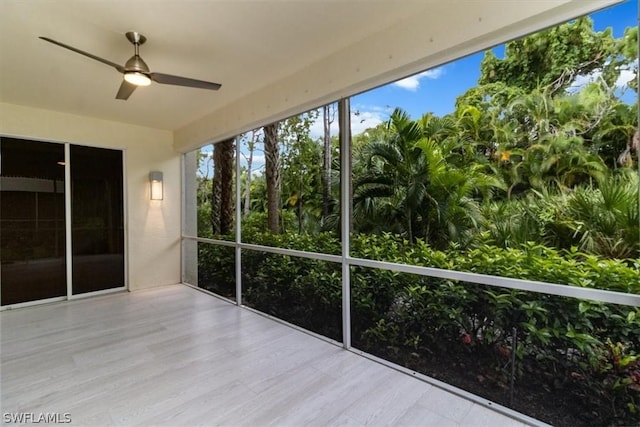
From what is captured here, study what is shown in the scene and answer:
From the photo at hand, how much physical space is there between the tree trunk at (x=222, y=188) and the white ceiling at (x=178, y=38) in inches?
43.8

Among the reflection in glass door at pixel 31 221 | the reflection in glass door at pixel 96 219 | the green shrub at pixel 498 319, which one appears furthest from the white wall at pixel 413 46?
the reflection in glass door at pixel 31 221

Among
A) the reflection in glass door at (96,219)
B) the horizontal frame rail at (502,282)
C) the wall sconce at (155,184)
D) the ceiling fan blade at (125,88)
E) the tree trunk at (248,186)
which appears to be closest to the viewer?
the horizontal frame rail at (502,282)

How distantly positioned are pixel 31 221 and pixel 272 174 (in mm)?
3363

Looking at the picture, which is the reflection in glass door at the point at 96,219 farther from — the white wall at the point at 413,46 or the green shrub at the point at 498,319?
the green shrub at the point at 498,319

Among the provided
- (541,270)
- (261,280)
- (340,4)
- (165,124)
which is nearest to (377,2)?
(340,4)

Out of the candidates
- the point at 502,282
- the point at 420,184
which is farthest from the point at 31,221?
the point at 502,282

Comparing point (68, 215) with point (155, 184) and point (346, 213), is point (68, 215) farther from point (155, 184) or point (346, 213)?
point (346, 213)

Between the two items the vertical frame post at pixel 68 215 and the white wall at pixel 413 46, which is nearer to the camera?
the white wall at pixel 413 46

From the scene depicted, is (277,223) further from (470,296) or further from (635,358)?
(635,358)

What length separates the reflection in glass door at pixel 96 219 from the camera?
4.59 m

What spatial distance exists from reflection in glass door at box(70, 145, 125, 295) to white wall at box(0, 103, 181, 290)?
0.14m

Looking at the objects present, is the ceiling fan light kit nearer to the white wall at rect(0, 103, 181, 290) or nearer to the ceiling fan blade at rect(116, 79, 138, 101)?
the ceiling fan blade at rect(116, 79, 138, 101)

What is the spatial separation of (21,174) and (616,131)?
614cm

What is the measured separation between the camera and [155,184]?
516 cm
